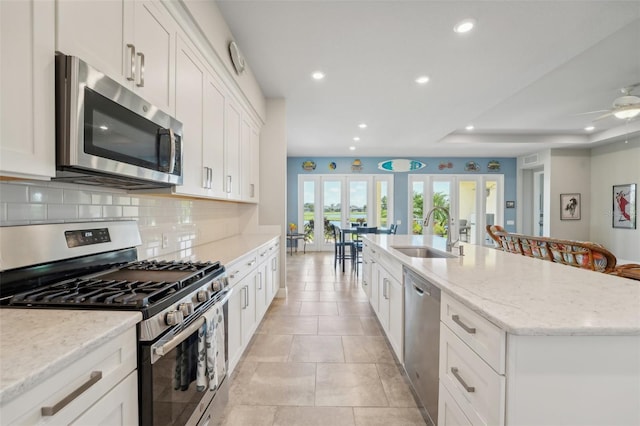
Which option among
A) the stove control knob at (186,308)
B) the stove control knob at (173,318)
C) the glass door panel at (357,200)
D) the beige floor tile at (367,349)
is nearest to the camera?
the stove control knob at (173,318)

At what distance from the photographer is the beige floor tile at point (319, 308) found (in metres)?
3.44

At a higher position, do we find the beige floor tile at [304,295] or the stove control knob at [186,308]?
the stove control knob at [186,308]

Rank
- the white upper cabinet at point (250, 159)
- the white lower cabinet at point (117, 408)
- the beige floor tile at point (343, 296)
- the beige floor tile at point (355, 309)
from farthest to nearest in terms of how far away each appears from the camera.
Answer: the beige floor tile at point (343, 296)
the beige floor tile at point (355, 309)
the white upper cabinet at point (250, 159)
the white lower cabinet at point (117, 408)

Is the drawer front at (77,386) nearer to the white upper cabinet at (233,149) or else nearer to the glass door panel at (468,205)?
the white upper cabinet at (233,149)

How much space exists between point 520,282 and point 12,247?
2.18m

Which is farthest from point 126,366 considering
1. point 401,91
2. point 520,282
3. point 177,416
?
point 401,91

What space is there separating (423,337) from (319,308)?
6.80 feet

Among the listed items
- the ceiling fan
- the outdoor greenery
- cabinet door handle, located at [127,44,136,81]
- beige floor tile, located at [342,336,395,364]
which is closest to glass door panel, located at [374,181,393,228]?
the outdoor greenery

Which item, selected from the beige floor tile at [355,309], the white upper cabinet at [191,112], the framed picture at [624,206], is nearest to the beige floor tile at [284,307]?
the beige floor tile at [355,309]

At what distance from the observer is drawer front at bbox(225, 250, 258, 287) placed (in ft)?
6.41

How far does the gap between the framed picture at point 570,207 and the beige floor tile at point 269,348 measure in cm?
803

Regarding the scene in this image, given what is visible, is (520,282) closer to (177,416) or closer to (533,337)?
(533,337)

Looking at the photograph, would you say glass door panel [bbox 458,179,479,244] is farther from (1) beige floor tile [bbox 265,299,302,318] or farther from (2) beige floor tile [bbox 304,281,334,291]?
(1) beige floor tile [bbox 265,299,302,318]

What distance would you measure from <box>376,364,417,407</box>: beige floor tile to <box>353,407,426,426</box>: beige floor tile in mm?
62
